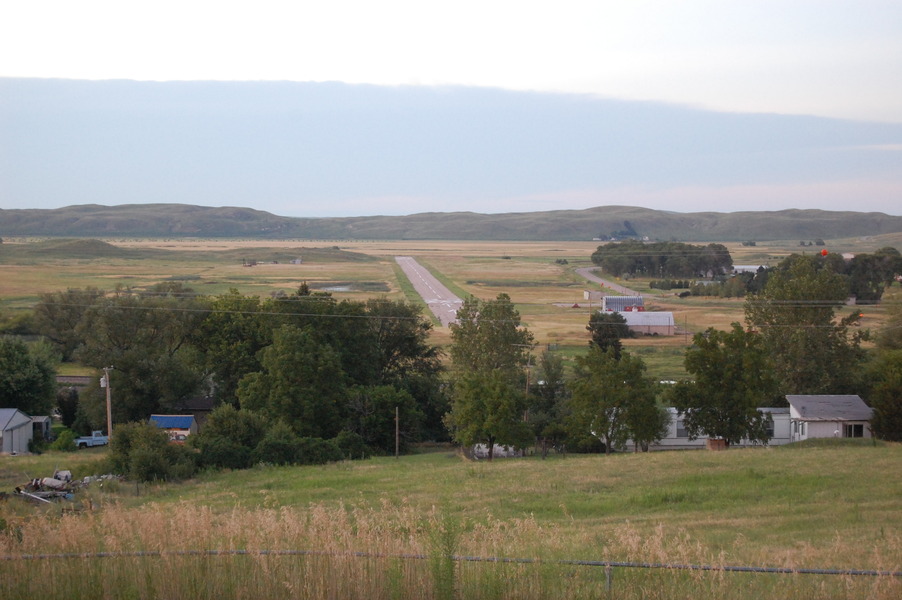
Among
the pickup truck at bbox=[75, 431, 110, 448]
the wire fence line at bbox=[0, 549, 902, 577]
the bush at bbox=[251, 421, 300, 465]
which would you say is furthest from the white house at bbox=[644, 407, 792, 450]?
the wire fence line at bbox=[0, 549, 902, 577]

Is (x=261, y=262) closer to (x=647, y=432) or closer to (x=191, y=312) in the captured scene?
(x=191, y=312)

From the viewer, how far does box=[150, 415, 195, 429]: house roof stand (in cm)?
3716

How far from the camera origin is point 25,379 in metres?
38.8

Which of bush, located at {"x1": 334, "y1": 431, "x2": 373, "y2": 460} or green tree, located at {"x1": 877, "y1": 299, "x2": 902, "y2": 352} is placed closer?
bush, located at {"x1": 334, "y1": 431, "x2": 373, "y2": 460}

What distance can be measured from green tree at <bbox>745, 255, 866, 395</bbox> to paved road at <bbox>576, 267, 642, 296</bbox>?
108 ft

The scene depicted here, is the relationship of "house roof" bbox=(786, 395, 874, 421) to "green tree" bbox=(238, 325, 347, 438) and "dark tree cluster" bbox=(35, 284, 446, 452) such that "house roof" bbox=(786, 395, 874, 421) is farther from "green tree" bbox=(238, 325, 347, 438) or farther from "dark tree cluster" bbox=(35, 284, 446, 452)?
"green tree" bbox=(238, 325, 347, 438)

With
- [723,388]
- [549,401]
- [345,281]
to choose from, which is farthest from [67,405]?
[345,281]

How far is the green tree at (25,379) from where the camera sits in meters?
38.6

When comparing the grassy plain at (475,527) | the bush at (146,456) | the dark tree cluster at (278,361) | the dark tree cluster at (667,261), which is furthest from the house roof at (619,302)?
the bush at (146,456)

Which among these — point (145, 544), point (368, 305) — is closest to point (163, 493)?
point (145, 544)

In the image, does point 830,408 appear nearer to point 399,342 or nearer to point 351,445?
point 351,445

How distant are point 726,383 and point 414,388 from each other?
17533mm

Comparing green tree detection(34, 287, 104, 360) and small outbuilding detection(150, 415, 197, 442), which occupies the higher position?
green tree detection(34, 287, 104, 360)

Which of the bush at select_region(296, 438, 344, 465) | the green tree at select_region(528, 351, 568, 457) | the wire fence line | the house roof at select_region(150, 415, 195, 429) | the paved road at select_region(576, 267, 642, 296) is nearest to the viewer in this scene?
the wire fence line
